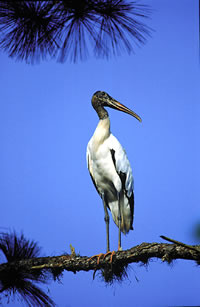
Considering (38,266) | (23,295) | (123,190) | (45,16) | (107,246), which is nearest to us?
(45,16)

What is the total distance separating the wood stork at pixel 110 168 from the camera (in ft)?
11.6

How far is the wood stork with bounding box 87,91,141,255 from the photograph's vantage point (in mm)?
3537

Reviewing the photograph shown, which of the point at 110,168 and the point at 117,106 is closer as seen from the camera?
the point at 110,168

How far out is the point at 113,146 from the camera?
3.56m

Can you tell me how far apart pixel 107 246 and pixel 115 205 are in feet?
→ 1.42

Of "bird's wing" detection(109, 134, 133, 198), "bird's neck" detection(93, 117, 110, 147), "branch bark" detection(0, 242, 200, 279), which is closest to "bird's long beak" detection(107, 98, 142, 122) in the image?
"bird's neck" detection(93, 117, 110, 147)

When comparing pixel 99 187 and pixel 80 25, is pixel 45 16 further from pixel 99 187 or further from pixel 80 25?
pixel 99 187

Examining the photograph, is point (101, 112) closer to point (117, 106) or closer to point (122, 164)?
point (117, 106)

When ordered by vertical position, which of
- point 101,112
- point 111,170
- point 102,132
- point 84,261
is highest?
point 101,112

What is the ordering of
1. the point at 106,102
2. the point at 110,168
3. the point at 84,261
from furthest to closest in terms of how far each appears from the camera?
the point at 106,102 → the point at 110,168 → the point at 84,261

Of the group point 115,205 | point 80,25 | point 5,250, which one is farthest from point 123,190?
point 80,25

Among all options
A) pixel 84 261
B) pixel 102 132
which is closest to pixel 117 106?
pixel 102 132

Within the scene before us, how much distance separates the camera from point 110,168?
3.53m

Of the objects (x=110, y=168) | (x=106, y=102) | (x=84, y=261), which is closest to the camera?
(x=84, y=261)
